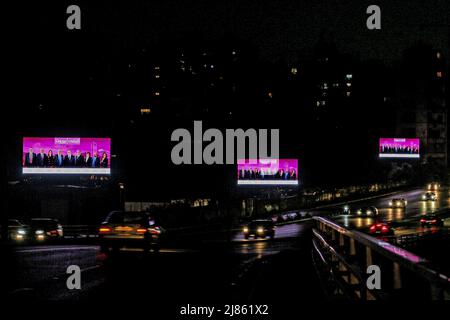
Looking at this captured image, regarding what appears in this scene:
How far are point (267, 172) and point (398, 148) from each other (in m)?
34.0

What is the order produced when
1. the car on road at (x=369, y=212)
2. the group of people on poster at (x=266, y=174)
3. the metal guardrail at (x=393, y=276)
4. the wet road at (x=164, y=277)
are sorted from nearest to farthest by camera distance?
1. the metal guardrail at (x=393, y=276)
2. the wet road at (x=164, y=277)
3. the car on road at (x=369, y=212)
4. the group of people on poster at (x=266, y=174)

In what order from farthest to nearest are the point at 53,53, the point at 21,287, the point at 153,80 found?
the point at 153,80, the point at 53,53, the point at 21,287

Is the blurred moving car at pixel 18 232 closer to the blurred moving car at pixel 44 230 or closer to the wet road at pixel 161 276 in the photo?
the blurred moving car at pixel 44 230

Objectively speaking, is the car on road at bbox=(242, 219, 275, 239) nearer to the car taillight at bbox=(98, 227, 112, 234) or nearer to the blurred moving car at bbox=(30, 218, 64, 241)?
the blurred moving car at bbox=(30, 218, 64, 241)

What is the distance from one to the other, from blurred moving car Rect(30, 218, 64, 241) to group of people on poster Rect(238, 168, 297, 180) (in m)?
36.6

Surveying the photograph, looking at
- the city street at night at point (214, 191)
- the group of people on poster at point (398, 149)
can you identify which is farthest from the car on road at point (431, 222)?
the group of people on poster at point (398, 149)

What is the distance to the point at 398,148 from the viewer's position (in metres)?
108

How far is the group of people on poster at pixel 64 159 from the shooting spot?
70.0m

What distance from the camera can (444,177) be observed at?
443ft

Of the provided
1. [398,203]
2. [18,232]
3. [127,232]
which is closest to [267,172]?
[398,203]

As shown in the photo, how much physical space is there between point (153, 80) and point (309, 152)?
76.2 metres

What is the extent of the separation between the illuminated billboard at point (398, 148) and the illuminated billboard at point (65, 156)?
156 feet
